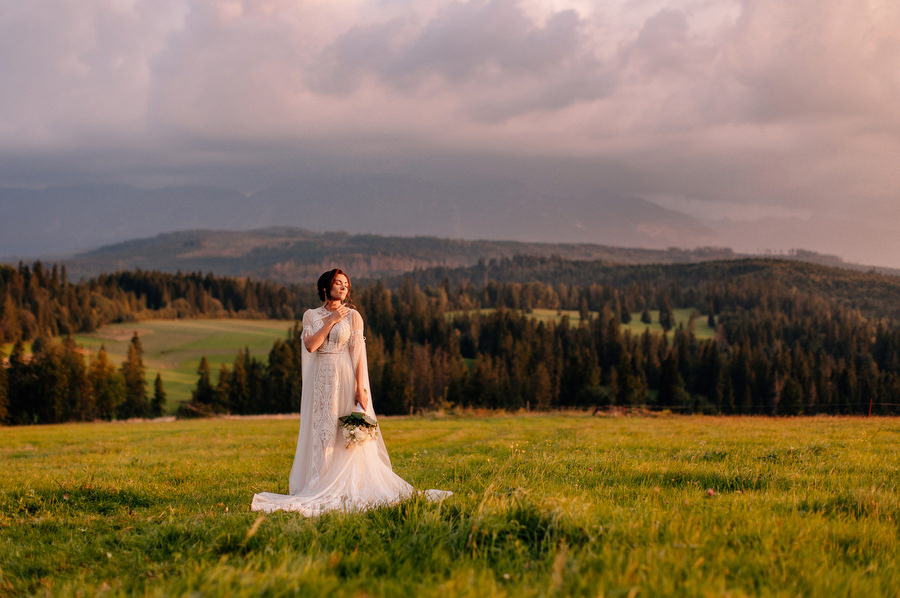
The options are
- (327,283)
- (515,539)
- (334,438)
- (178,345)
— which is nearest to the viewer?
(515,539)

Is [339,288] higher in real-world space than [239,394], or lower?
higher

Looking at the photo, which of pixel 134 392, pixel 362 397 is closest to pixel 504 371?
pixel 134 392

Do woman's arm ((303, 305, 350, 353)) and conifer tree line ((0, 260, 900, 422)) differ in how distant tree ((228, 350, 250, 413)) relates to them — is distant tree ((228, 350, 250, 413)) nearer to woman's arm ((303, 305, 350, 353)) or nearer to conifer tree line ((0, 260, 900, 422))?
conifer tree line ((0, 260, 900, 422))

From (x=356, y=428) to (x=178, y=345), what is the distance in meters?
179

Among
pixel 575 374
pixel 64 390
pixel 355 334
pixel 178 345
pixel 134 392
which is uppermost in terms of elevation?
pixel 355 334

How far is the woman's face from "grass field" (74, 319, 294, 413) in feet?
406

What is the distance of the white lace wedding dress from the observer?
8.85 meters

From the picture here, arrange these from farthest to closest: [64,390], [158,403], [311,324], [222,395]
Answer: [222,395] < [158,403] < [64,390] < [311,324]

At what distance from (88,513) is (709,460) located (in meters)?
10.8

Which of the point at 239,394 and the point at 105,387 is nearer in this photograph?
the point at 105,387

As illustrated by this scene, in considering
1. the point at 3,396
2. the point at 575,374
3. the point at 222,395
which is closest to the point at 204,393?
the point at 222,395

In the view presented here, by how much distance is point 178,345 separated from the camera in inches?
6693

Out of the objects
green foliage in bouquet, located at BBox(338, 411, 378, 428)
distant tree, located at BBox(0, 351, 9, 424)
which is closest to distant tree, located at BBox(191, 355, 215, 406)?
distant tree, located at BBox(0, 351, 9, 424)

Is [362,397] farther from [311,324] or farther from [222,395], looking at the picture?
[222,395]
